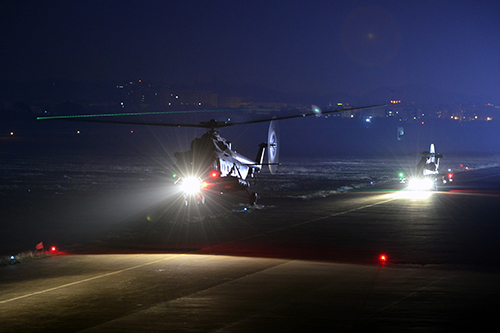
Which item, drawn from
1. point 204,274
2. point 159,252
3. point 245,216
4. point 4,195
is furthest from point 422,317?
point 4,195

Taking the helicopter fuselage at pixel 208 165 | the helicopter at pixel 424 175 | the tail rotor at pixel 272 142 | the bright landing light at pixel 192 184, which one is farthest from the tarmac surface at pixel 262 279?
the helicopter at pixel 424 175

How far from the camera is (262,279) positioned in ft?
42.9

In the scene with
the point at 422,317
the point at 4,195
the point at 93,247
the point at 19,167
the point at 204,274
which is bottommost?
the point at 422,317

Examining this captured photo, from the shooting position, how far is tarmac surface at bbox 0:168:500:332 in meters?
9.55

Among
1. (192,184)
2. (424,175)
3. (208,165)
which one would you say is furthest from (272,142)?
(424,175)

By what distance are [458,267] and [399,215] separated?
14604mm

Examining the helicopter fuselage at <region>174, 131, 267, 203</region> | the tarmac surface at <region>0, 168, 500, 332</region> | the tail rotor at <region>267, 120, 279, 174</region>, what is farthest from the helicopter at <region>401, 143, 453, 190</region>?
the helicopter fuselage at <region>174, 131, 267, 203</region>

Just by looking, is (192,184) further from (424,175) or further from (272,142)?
(424,175)

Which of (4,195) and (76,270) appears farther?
(4,195)

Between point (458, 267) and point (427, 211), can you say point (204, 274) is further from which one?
point (427, 211)

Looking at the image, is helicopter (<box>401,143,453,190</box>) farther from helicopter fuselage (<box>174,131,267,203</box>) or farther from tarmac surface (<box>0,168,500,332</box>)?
helicopter fuselage (<box>174,131,267,203</box>)

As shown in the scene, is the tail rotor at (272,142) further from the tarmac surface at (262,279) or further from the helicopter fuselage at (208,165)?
the tarmac surface at (262,279)

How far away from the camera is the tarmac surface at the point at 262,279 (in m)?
9.55

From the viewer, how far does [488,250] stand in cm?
1900
